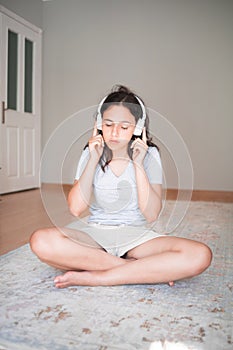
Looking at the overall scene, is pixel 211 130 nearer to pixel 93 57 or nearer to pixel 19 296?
pixel 93 57

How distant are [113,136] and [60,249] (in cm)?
42

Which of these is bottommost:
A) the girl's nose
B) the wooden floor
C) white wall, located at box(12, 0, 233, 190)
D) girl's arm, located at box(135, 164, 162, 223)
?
the wooden floor

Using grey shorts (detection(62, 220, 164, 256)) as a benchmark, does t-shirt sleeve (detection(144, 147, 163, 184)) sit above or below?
above

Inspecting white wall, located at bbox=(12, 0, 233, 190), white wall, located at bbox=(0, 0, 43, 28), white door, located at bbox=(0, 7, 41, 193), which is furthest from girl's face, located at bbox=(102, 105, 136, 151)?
white wall, located at bbox=(12, 0, 233, 190)

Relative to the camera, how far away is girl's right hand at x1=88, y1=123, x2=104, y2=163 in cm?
116

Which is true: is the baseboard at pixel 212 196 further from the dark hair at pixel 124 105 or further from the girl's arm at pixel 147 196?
the dark hair at pixel 124 105

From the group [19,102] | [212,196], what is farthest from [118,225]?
[19,102]

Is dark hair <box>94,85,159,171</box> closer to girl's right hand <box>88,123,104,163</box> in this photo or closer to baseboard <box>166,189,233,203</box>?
girl's right hand <box>88,123,104,163</box>

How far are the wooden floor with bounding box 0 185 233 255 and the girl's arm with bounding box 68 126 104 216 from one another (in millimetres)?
34

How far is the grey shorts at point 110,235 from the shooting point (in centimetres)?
125

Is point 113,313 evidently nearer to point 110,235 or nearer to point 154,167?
point 110,235

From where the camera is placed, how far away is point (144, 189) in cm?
120

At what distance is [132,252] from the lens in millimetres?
1325

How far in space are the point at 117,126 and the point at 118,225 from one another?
0.34 m
